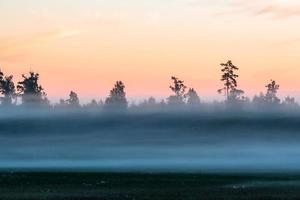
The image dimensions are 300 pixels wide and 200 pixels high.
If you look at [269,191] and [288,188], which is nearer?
[269,191]

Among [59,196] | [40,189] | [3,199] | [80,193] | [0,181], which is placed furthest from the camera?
[0,181]

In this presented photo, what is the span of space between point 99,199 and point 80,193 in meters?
8.72

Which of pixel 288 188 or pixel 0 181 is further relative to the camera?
pixel 0 181

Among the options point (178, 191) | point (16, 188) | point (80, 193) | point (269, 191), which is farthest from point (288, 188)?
point (16, 188)

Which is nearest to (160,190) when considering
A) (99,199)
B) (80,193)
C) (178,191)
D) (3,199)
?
(178,191)

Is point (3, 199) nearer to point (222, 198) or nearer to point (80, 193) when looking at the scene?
point (80, 193)

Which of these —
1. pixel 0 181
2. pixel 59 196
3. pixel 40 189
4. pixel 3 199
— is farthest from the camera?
pixel 0 181

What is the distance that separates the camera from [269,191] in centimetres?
7669

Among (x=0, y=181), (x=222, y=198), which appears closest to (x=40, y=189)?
(x=0, y=181)

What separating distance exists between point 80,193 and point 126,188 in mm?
Answer: 9415

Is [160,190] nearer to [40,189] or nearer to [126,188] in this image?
[126,188]

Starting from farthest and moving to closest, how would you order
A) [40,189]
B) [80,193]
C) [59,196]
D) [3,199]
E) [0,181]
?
1. [0,181]
2. [40,189]
3. [80,193]
4. [59,196]
5. [3,199]

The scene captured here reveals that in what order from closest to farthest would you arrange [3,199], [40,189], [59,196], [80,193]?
1. [3,199]
2. [59,196]
3. [80,193]
4. [40,189]

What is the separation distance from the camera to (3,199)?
6450cm
